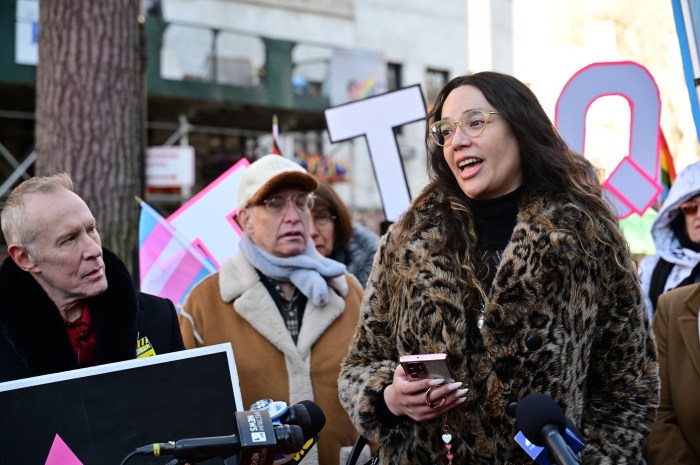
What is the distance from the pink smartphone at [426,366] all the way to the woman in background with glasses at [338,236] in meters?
2.68

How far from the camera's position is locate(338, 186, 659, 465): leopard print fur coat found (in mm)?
2484

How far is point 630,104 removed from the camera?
17.1 feet

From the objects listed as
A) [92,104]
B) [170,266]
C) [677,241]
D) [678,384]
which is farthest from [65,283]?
[677,241]

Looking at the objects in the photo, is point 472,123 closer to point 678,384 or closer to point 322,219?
point 678,384

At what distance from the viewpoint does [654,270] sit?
14.9 ft

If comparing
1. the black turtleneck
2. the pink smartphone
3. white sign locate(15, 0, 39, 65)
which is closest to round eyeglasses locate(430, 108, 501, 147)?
the black turtleneck

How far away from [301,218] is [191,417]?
5.14 ft

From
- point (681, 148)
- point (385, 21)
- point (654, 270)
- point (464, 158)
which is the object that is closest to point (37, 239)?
point (464, 158)

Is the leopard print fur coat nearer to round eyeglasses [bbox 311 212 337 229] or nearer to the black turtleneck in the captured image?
the black turtleneck

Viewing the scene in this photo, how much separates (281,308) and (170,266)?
50.9 inches

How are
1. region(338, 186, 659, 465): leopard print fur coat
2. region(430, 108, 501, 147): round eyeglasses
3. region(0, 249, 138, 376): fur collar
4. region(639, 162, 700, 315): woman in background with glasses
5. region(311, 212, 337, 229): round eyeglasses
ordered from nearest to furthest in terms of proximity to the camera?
region(338, 186, 659, 465): leopard print fur coat → region(430, 108, 501, 147): round eyeglasses → region(0, 249, 138, 376): fur collar → region(639, 162, 700, 315): woman in background with glasses → region(311, 212, 337, 229): round eyeglasses

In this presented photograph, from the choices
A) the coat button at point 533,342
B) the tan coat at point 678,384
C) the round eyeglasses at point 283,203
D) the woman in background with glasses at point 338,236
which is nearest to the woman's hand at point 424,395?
the coat button at point 533,342

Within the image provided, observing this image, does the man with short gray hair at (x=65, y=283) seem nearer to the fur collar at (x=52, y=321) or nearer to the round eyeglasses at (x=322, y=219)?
the fur collar at (x=52, y=321)

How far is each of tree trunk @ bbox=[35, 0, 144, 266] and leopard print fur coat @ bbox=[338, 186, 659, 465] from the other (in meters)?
3.38
